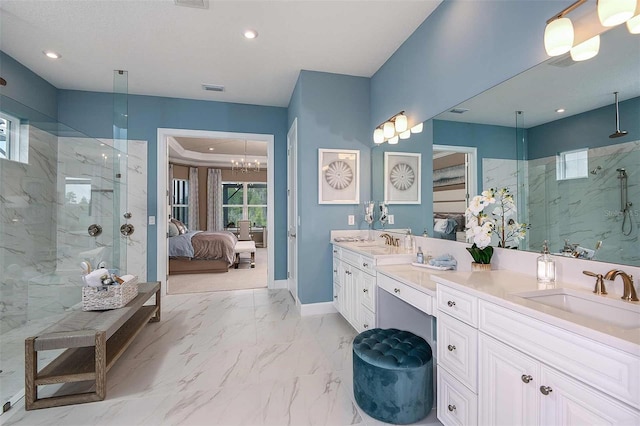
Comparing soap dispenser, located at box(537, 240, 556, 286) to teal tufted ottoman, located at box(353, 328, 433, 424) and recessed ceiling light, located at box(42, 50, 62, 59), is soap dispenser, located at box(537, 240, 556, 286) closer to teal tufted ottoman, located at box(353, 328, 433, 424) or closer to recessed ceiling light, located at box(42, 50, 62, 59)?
teal tufted ottoman, located at box(353, 328, 433, 424)

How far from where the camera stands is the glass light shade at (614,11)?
3.78 ft

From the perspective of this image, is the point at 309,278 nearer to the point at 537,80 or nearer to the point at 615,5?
the point at 537,80

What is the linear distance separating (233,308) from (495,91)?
3.45 metres

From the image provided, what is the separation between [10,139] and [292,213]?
9.27ft

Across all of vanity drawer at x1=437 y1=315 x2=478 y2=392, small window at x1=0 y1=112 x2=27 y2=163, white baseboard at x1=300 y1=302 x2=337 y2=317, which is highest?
small window at x1=0 y1=112 x2=27 y2=163

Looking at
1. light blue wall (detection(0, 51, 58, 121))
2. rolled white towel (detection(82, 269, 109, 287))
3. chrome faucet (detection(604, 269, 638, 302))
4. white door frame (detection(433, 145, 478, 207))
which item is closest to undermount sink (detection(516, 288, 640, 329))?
chrome faucet (detection(604, 269, 638, 302))

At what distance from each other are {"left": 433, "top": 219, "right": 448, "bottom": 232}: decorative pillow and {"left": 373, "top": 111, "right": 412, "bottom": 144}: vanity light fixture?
3.01 ft

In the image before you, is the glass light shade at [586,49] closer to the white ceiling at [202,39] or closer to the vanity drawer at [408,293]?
the white ceiling at [202,39]

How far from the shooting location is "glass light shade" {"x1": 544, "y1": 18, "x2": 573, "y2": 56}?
1.34 meters

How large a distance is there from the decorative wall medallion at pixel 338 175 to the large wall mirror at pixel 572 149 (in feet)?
5.35

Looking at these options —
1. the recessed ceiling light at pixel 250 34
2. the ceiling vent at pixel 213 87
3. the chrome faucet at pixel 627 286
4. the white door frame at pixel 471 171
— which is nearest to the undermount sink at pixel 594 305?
the chrome faucet at pixel 627 286

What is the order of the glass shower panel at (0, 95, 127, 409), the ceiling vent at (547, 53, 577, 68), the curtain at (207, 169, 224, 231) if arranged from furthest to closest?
1. the curtain at (207, 169, 224, 231)
2. the glass shower panel at (0, 95, 127, 409)
3. the ceiling vent at (547, 53, 577, 68)

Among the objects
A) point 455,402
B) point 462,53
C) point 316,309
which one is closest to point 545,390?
point 455,402

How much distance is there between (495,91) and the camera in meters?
1.84
